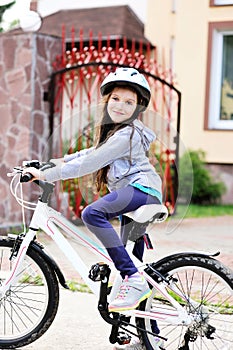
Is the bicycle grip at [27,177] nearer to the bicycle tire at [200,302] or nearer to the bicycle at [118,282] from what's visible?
the bicycle at [118,282]

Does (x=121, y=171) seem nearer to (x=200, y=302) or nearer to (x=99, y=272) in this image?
(x=99, y=272)

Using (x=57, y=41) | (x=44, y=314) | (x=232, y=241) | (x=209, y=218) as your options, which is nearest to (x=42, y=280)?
(x=44, y=314)

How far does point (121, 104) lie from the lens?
4082 mm

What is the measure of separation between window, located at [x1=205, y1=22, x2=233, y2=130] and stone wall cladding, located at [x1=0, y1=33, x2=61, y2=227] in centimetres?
479

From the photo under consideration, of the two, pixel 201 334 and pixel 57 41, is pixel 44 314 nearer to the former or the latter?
pixel 201 334

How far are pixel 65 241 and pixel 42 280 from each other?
12.1 inches

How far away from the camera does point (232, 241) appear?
9039mm

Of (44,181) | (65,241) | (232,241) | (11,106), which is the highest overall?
(11,106)

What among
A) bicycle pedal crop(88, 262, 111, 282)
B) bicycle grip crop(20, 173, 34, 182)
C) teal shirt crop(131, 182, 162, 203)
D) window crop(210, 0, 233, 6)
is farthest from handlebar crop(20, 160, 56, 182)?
window crop(210, 0, 233, 6)

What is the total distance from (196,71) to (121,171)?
32.4ft

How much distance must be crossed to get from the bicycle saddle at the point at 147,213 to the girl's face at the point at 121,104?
478 millimetres

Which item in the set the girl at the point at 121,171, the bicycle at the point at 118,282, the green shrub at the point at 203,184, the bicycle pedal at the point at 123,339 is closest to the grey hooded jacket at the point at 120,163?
the girl at the point at 121,171

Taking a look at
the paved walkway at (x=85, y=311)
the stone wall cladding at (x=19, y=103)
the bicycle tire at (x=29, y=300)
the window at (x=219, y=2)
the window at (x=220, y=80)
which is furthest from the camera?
the window at (x=220, y=80)

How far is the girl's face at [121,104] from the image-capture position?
408 cm
